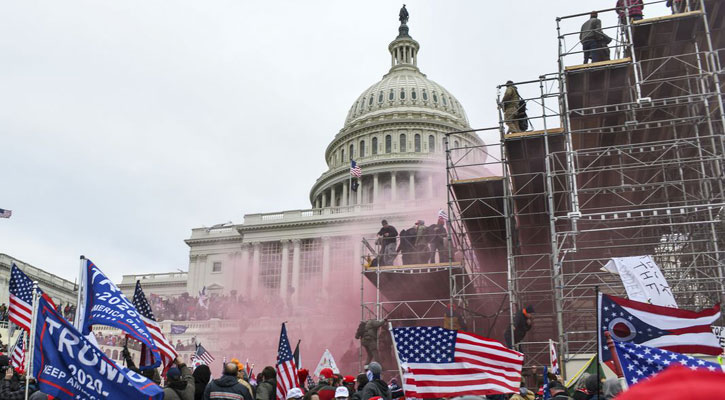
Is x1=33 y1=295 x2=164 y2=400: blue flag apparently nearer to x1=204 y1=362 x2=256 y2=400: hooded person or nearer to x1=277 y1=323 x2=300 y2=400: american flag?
x1=204 y1=362 x2=256 y2=400: hooded person

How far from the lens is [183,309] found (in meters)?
54.6

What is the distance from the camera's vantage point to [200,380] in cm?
796

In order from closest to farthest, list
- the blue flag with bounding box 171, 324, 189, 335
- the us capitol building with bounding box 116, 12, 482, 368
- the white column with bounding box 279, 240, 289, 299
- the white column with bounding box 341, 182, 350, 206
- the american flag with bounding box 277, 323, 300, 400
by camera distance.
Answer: the american flag with bounding box 277, 323, 300, 400
the us capitol building with bounding box 116, 12, 482, 368
the blue flag with bounding box 171, 324, 189, 335
the white column with bounding box 279, 240, 289, 299
the white column with bounding box 341, 182, 350, 206

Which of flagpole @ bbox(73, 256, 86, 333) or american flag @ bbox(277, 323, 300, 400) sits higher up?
flagpole @ bbox(73, 256, 86, 333)

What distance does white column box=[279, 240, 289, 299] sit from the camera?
188 ft

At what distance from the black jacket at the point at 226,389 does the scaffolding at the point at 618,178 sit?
1048 cm

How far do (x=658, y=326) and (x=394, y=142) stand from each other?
70535 millimetres

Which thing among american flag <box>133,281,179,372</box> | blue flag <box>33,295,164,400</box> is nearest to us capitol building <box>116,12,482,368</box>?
american flag <box>133,281,179,372</box>

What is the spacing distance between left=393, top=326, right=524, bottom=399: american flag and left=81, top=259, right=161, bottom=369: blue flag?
3.22 meters

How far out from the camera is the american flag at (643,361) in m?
5.45

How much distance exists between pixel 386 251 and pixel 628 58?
11.7 metres

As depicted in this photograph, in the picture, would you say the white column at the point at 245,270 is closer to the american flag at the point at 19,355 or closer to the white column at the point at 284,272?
the white column at the point at 284,272

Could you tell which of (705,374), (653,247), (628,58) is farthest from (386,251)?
(705,374)

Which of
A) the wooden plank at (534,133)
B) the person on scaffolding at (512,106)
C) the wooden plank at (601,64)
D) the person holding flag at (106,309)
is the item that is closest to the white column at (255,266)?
the person on scaffolding at (512,106)
